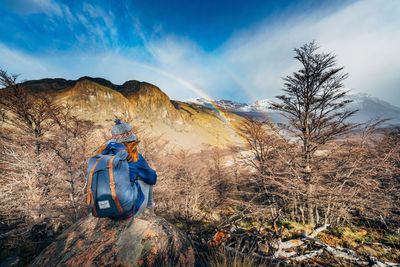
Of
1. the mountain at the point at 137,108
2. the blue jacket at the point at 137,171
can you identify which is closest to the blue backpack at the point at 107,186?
the blue jacket at the point at 137,171

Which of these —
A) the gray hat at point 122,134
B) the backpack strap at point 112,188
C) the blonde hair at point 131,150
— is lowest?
the backpack strap at point 112,188

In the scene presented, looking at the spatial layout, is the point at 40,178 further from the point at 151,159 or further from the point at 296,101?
the point at 296,101

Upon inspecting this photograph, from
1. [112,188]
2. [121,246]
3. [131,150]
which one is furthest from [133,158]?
[121,246]

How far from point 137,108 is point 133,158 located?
9053 cm

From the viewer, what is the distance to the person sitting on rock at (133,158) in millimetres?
2273

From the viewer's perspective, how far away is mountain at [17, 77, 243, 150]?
67.1 metres

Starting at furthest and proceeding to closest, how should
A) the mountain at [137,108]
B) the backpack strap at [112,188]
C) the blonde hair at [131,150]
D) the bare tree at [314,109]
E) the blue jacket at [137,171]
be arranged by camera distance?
1. the mountain at [137,108]
2. the bare tree at [314,109]
3. the blonde hair at [131,150]
4. the blue jacket at [137,171]
5. the backpack strap at [112,188]

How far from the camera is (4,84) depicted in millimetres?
9867

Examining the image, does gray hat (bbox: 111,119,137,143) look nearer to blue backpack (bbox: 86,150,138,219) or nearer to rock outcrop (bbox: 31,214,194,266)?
blue backpack (bbox: 86,150,138,219)

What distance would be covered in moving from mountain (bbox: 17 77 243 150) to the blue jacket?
179 ft

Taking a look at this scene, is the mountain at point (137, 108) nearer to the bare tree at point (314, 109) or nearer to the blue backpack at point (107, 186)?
the bare tree at point (314, 109)

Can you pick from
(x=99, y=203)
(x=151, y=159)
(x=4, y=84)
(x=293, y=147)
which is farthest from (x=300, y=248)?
(x=4, y=84)

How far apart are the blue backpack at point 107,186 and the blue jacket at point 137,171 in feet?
0.60

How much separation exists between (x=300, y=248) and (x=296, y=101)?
6996 millimetres
